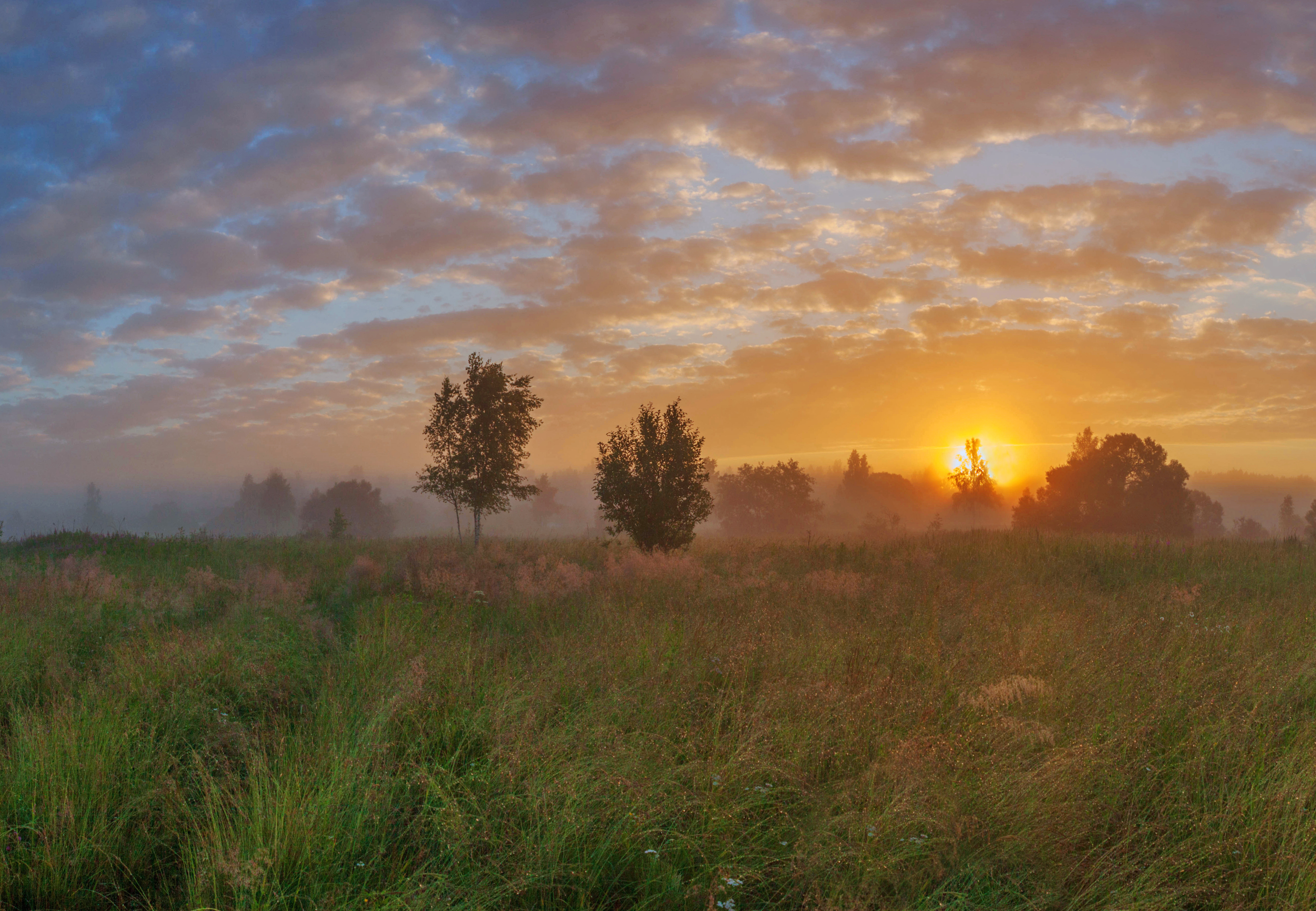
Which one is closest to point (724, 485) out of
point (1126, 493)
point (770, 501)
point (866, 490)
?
point (770, 501)

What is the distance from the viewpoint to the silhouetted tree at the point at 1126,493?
48562 millimetres

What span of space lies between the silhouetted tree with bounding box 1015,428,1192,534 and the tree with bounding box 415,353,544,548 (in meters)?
39.8

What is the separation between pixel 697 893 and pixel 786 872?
505 mm

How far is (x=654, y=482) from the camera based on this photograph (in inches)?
748

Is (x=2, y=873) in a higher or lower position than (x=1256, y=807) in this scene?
higher

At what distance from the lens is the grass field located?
3.53m

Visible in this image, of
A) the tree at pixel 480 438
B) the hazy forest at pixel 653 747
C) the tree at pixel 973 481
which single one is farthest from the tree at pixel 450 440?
the tree at pixel 973 481

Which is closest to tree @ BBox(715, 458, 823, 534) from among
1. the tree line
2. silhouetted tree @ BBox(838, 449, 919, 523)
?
the tree line

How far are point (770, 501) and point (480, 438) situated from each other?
4943 cm

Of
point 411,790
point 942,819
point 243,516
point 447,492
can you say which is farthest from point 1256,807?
point 243,516

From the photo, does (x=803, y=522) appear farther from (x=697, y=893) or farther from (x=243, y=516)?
(x=243, y=516)

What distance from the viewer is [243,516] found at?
112 metres

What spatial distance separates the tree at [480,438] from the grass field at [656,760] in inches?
743

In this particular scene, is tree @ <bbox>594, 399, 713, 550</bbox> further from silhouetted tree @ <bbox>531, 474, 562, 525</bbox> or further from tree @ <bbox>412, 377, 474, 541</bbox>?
silhouetted tree @ <bbox>531, 474, 562, 525</bbox>
